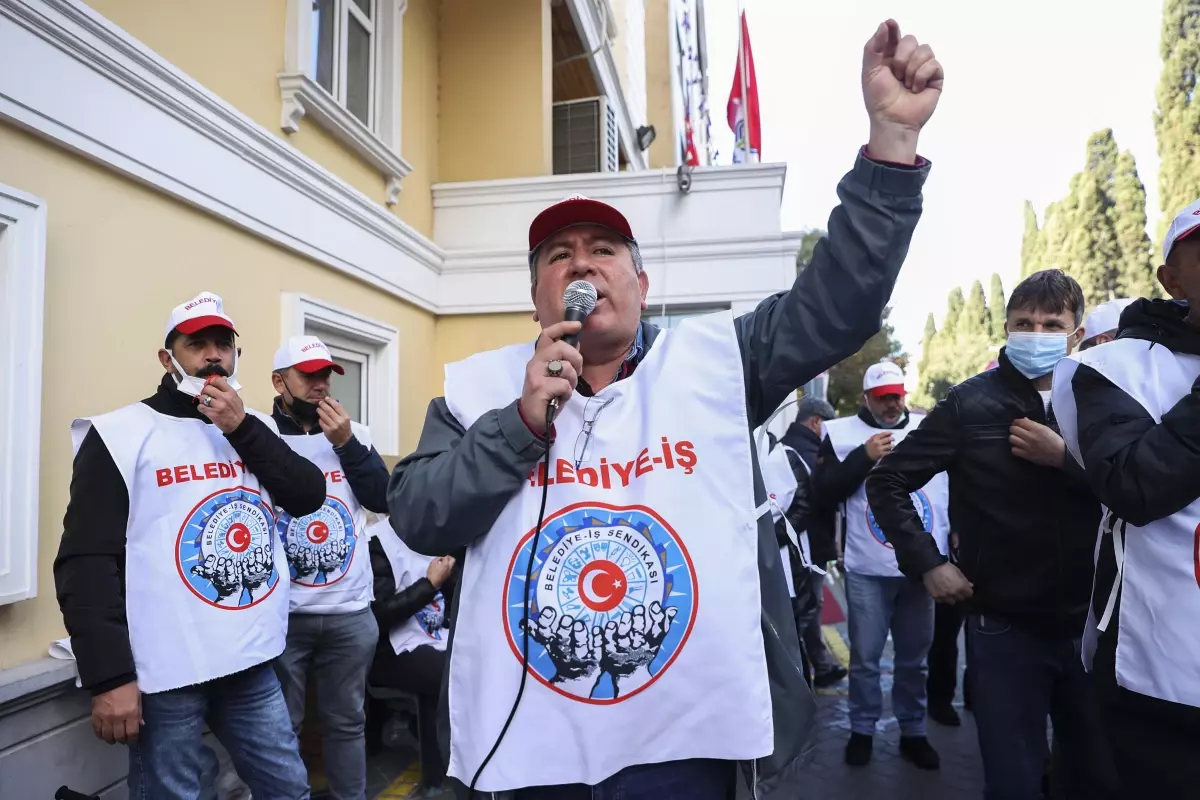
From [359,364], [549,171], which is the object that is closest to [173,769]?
[359,364]

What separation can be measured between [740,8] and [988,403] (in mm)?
9638

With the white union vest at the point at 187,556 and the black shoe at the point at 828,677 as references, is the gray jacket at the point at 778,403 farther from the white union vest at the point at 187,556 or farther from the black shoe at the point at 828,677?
the black shoe at the point at 828,677

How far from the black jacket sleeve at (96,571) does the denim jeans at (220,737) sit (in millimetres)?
223

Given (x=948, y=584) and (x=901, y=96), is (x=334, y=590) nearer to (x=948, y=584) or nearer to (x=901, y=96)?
(x=948, y=584)

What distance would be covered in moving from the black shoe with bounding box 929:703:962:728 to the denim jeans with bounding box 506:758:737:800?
4.06 meters

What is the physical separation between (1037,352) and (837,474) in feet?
6.13

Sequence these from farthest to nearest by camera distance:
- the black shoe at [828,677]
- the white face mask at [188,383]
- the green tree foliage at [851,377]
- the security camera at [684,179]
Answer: the green tree foliage at [851,377] → the security camera at [684,179] → the black shoe at [828,677] → the white face mask at [188,383]

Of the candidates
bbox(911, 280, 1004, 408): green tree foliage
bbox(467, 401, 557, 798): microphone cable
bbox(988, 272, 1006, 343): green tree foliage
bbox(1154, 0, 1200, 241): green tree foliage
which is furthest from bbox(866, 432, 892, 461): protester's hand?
bbox(988, 272, 1006, 343): green tree foliage

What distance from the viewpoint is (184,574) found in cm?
248

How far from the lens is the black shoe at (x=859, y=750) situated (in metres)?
4.23

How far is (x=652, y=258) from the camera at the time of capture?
7.06 metres

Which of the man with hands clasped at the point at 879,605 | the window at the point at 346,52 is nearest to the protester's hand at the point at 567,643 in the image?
the man with hands clasped at the point at 879,605

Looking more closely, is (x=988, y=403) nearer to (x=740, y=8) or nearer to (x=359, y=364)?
(x=359, y=364)

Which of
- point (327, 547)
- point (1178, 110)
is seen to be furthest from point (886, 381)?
point (1178, 110)
